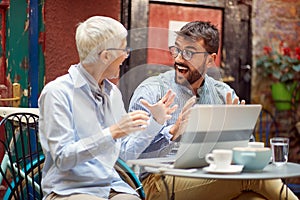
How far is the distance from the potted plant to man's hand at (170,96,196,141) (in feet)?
9.05

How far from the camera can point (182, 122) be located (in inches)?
98.0

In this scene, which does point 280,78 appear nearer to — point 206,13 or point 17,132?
point 206,13

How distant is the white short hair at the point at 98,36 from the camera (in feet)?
7.32

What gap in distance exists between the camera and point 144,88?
9.11ft

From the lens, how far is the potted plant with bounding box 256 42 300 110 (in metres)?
5.21

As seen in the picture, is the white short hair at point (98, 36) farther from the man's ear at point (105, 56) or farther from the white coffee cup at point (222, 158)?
the white coffee cup at point (222, 158)

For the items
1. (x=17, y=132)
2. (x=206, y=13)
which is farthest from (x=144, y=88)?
(x=206, y=13)

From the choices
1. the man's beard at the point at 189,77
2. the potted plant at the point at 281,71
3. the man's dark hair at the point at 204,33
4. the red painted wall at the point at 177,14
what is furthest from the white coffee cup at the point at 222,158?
the potted plant at the point at 281,71

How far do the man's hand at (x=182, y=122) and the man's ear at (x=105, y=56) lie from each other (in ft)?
1.27

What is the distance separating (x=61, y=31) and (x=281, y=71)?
7.12 feet

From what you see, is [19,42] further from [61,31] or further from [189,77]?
[189,77]

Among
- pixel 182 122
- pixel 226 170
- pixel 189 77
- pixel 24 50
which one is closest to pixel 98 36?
pixel 182 122

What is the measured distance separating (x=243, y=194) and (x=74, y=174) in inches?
32.3

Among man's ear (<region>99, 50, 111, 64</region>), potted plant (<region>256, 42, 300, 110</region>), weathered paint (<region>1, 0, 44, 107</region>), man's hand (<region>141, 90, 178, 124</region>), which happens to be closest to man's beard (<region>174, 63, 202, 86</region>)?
man's hand (<region>141, 90, 178, 124</region>)
